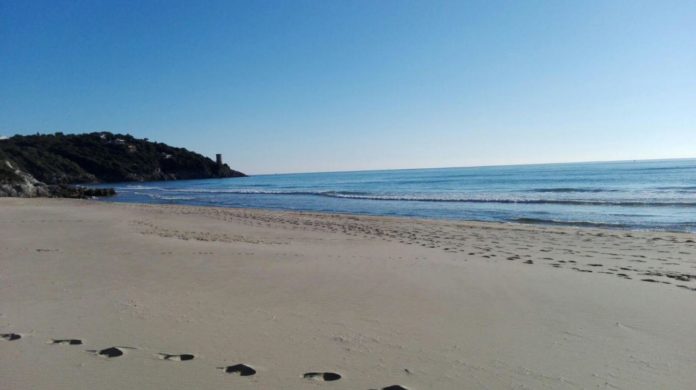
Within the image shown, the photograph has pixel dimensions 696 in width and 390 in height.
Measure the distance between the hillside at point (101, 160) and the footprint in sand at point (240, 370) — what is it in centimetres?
7560

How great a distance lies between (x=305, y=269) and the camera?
696 cm

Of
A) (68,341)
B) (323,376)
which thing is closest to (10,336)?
(68,341)

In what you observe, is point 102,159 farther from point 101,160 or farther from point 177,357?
point 177,357

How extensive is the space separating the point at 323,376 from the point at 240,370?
593 millimetres

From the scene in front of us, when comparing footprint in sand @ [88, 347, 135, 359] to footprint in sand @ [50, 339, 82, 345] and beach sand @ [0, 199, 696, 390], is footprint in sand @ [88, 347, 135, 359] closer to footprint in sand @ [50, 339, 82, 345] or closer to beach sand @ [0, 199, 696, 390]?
beach sand @ [0, 199, 696, 390]

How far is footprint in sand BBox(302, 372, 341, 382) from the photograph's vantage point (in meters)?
2.99

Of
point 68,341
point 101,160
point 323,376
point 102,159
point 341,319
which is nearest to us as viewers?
point 323,376

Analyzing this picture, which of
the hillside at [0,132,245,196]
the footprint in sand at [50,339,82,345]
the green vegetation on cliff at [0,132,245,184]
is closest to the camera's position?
the footprint in sand at [50,339,82,345]

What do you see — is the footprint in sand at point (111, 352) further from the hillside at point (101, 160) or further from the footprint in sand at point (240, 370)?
the hillside at point (101, 160)

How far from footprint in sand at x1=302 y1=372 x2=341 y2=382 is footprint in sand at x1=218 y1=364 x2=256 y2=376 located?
382 mm

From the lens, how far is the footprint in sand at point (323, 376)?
2.99 metres

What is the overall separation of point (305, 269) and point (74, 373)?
4.14 meters

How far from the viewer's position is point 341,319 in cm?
431

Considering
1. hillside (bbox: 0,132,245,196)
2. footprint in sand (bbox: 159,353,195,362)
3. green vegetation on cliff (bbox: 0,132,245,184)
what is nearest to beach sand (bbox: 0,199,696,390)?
footprint in sand (bbox: 159,353,195,362)
